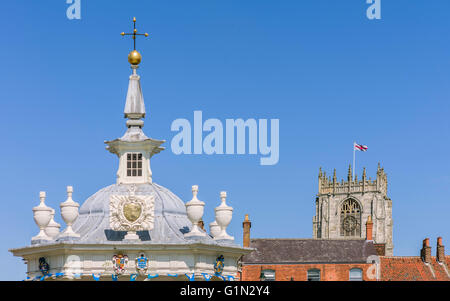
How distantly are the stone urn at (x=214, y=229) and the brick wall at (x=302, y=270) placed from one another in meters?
61.2

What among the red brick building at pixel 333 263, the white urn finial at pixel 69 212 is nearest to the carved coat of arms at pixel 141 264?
the white urn finial at pixel 69 212

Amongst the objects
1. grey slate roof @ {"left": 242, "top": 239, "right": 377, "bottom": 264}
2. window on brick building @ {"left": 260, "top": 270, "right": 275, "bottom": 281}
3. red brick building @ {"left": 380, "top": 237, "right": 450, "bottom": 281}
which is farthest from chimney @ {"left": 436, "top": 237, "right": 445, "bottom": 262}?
window on brick building @ {"left": 260, "top": 270, "right": 275, "bottom": 281}

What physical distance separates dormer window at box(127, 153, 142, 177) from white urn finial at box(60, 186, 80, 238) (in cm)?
381

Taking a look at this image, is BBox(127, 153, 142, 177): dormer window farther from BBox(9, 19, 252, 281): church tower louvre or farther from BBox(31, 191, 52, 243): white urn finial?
BBox(31, 191, 52, 243): white urn finial

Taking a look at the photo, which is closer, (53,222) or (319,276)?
(53,222)

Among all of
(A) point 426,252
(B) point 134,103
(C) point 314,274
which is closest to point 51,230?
(B) point 134,103

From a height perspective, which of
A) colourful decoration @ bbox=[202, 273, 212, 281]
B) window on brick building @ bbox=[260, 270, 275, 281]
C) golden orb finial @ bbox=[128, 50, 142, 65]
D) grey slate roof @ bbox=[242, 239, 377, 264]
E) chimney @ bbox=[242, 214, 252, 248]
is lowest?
colourful decoration @ bbox=[202, 273, 212, 281]

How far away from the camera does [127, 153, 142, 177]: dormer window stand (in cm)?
4553

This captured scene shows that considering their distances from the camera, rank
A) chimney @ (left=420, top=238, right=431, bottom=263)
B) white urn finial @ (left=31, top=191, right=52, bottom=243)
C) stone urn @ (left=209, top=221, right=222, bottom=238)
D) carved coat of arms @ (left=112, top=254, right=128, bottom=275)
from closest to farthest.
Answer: carved coat of arms @ (left=112, top=254, right=128, bottom=275) → white urn finial @ (left=31, top=191, right=52, bottom=243) → stone urn @ (left=209, top=221, right=222, bottom=238) → chimney @ (left=420, top=238, right=431, bottom=263)
